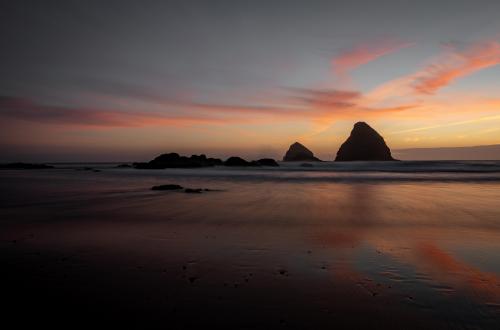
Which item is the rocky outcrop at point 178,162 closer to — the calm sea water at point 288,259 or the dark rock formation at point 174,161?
the dark rock formation at point 174,161

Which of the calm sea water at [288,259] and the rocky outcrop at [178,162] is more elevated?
the rocky outcrop at [178,162]

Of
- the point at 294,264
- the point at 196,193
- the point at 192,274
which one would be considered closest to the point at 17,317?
the point at 192,274

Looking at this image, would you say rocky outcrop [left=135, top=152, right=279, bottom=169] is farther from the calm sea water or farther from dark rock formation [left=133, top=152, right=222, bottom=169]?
the calm sea water

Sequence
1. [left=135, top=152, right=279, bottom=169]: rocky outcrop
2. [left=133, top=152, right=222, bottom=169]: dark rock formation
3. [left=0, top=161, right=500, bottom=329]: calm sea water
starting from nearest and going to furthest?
[left=0, top=161, right=500, bottom=329]: calm sea water < [left=135, top=152, right=279, bottom=169]: rocky outcrop < [left=133, top=152, right=222, bottom=169]: dark rock formation

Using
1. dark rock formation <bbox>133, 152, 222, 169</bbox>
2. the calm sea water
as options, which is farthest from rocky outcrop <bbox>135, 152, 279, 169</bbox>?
the calm sea water

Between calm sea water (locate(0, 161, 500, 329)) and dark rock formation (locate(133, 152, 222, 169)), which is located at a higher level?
dark rock formation (locate(133, 152, 222, 169))

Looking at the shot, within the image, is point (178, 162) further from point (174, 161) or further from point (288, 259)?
point (288, 259)

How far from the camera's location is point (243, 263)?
7125 mm

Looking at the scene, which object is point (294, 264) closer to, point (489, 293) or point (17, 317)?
point (489, 293)

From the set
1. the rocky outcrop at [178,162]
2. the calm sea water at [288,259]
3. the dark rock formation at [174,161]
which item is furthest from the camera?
the dark rock formation at [174,161]

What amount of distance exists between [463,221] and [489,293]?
7.97 m

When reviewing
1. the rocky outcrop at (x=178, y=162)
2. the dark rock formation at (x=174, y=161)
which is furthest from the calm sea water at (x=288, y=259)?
the dark rock formation at (x=174, y=161)

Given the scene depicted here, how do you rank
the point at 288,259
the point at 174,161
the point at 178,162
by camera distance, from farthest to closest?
the point at 178,162 → the point at 174,161 → the point at 288,259

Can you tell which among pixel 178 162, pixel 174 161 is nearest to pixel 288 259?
pixel 178 162
